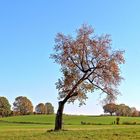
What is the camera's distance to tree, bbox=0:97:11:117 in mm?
182125

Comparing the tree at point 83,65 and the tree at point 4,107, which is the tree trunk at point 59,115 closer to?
the tree at point 83,65

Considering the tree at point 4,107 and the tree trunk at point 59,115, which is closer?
the tree trunk at point 59,115

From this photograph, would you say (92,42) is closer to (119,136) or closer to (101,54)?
(101,54)

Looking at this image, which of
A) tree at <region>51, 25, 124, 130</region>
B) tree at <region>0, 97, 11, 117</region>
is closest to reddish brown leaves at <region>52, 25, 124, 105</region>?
tree at <region>51, 25, 124, 130</region>

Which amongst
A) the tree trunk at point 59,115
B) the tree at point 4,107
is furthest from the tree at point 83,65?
the tree at point 4,107

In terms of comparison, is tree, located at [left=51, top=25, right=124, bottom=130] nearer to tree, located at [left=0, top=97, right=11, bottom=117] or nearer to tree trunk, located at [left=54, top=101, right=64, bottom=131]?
tree trunk, located at [left=54, top=101, right=64, bottom=131]

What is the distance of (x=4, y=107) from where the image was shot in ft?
606

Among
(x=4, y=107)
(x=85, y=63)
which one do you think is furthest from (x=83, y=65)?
(x=4, y=107)

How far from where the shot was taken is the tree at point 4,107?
182125 mm

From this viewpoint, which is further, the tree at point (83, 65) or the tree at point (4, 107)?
the tree at point (4, 107)

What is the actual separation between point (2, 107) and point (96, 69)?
460 ft

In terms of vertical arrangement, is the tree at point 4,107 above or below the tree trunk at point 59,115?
above

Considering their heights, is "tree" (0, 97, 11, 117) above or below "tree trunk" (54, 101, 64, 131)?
above

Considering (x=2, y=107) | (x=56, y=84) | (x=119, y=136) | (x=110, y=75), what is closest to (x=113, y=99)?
(x=110, y=75)
